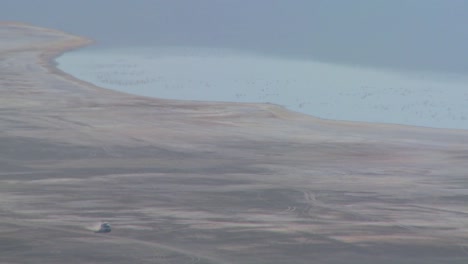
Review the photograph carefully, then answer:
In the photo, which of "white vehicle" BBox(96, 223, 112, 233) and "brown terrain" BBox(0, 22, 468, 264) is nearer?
"brown terrain" BBox(0, 22, 468, 264)

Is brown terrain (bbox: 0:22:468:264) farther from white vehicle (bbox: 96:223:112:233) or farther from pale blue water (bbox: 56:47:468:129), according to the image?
pale blue water (bbox: 56:47:468:129)

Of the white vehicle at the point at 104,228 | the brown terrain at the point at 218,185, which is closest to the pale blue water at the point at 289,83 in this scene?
the brown terrain at the point at 218,185

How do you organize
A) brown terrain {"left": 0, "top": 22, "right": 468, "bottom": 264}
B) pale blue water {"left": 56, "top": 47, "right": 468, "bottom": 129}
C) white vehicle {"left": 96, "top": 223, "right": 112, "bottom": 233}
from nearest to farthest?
brown terrain {"left": 0, "top": 22, "right": 468, "bottom": 264} → white vehicle {"left": 96, "top": 223, "right": 112, "bottom": 233} → pale blue water {"left": 56, "top": 47, "right": 468, "bottom": 129}

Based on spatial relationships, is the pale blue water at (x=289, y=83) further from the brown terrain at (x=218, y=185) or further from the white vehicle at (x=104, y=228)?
the white vehicle at (x=104, y=228)

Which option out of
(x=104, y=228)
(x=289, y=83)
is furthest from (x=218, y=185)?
(x=289, y=83)

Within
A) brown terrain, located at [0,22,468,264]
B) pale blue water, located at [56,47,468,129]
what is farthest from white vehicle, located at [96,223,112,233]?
pale blue water, located at [56,47,468,129]

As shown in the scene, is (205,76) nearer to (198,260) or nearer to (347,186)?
(347,186)

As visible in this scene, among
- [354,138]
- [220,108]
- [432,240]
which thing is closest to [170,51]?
[220,108]
